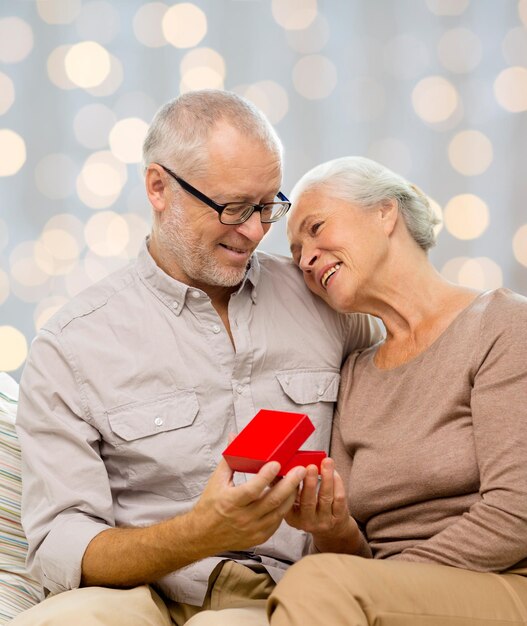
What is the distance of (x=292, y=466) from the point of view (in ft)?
4.37

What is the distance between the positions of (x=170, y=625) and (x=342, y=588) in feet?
1.41

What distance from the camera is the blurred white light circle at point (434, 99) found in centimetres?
262

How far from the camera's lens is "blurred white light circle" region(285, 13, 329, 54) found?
2.59 meters

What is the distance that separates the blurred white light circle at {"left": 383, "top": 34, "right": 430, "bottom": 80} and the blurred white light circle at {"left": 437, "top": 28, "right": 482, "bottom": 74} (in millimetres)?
58

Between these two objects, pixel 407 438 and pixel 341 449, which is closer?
pixel 407 438

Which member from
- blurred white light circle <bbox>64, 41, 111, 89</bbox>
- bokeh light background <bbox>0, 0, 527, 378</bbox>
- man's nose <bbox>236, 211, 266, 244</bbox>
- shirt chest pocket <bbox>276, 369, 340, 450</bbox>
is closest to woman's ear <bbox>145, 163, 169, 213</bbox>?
man's nose <bbox>236, 211, 266, 244</bbox>

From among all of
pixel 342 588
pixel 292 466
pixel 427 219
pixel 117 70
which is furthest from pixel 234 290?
pixel 117 70

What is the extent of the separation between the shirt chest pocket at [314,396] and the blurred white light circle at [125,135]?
3.52 feet

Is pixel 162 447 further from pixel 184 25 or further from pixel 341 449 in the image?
pixel 184 25

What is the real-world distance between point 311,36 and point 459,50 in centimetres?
45

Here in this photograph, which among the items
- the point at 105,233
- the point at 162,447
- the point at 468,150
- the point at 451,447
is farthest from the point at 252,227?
the point at 468,150

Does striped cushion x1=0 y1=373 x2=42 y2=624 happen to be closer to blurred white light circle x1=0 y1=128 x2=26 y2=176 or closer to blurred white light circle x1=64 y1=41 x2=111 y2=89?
blurred white light circle x1=0 y1=128 x2=26 y2=176

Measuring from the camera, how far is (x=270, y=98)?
2.59 meters

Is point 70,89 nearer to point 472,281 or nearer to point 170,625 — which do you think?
point 472,281
